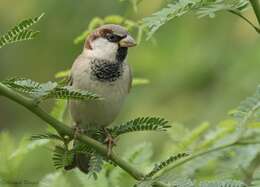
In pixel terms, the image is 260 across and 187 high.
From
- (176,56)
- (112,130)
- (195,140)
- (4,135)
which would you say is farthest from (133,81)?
(176,56)

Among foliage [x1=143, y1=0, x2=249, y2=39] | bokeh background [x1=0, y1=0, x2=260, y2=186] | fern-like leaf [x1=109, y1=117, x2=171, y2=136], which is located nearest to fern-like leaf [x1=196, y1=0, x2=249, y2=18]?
foliage [x1=143, y1=0, x2=249, y2=39]

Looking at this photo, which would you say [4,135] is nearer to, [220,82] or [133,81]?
[133,81]

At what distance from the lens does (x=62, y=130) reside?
6.04 feet

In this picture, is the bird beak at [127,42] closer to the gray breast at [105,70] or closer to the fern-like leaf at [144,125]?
the gray breast at [105,70]

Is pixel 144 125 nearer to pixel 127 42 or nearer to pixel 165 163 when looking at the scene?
pixel 165 163

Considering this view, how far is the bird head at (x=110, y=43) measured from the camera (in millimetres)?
2861

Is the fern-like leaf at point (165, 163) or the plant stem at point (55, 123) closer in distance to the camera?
the plant stem at point (55, 123)

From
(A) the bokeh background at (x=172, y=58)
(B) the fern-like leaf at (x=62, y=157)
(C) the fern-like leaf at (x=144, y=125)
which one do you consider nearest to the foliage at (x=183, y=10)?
(C) the fern-like leaf at (x=144, y=125)

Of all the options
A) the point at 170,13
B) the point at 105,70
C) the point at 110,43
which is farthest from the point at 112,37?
the point at 170,13

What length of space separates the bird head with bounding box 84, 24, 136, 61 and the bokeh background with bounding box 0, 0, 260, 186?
645mm

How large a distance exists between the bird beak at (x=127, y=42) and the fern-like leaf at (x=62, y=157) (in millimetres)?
909

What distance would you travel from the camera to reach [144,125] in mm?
1873

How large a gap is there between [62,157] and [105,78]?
2.96 ft

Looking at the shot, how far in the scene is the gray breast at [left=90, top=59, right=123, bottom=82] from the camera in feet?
9.23
